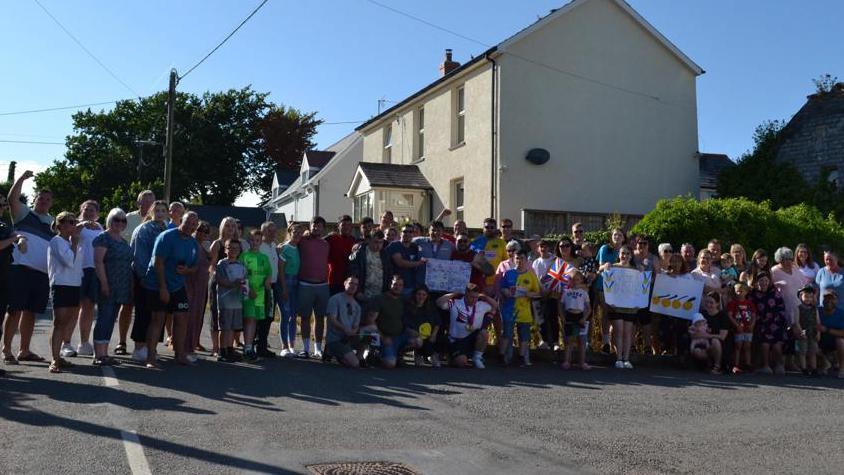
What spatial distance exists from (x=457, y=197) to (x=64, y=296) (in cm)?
1985

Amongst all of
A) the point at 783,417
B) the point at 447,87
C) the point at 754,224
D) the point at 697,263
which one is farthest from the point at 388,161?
the point at 783,417

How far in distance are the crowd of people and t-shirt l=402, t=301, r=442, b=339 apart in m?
0.02

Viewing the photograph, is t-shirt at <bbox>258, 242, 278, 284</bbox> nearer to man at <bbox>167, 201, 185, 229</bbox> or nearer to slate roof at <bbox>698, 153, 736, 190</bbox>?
man at <bbox>167, 201, 185, 229</bbox>

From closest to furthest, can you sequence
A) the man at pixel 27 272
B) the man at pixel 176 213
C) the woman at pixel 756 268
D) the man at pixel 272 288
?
the man at pixel 27 272 < the man at pixel 272 288 < the man at pixel 176 213 < the woman at pixel 756 268

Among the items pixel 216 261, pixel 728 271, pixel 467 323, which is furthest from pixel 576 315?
pixel 216 261

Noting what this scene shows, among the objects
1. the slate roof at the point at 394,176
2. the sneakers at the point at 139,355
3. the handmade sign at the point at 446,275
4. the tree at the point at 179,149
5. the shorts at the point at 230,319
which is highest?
the tree at the point at 179,149

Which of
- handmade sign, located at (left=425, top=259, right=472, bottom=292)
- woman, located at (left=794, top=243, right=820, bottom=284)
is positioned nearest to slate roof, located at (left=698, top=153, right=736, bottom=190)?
woman, located at (left=794, top=243, right=820, bottom=284)

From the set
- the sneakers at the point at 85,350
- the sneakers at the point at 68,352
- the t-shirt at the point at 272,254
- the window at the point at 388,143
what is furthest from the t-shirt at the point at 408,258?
the window at the point at 388,143

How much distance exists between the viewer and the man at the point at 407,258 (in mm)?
11789

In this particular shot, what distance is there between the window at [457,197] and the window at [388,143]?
245 inches

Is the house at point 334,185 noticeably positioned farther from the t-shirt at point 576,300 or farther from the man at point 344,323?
the man at point 344,323

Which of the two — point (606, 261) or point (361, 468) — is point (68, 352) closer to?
point (361, 468)

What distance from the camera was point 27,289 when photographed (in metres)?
9.71

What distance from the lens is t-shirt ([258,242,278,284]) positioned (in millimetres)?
11604
